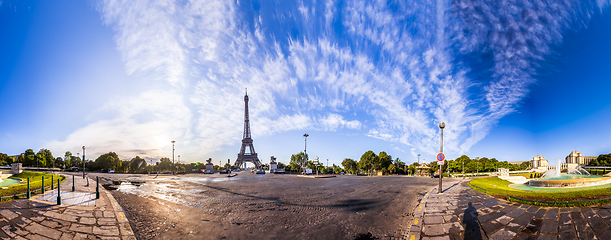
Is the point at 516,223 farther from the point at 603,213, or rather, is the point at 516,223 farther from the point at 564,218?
the point at 603,213

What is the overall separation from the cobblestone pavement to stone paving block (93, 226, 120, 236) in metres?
9.10

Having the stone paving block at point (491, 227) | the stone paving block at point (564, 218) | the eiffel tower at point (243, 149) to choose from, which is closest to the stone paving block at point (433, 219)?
the stone paving block at point (491, 227)

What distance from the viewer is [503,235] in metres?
6.00

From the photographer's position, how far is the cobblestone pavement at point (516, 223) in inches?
223

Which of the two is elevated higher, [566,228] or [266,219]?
[566,228]

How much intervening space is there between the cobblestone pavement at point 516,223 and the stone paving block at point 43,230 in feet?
33.9

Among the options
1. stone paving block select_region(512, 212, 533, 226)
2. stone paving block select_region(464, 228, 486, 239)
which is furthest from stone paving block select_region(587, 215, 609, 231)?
stone paving block select_region(464, 228, 486, 239)

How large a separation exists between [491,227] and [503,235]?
0.63m

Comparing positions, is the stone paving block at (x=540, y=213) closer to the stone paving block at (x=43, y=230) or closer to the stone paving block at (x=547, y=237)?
the stone paving block at (x=547, y=237)

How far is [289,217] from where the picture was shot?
8.53 metres

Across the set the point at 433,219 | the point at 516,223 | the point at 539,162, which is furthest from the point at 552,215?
the point at 539,162

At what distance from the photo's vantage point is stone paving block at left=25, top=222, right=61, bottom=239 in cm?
612

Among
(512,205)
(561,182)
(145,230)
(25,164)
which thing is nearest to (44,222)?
(145,230)

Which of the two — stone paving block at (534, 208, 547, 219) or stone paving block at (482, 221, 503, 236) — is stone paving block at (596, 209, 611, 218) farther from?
stone paving block at (482, 221, 503, 236)
